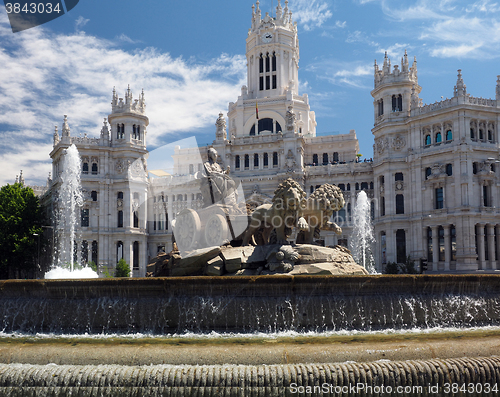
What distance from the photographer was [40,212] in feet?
223

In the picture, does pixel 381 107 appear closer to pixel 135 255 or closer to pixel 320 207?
pixel 135 255

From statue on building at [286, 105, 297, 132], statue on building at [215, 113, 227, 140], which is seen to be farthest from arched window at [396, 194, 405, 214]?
statue on building at [215, 113, 227, 140]

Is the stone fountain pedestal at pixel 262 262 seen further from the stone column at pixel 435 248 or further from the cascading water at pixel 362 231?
the cascading water at pixel 362 231

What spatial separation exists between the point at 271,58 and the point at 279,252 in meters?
81.3

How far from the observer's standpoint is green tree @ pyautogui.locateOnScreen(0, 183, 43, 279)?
197 ft

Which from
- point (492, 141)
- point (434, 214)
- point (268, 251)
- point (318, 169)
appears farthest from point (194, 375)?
point (318, 169)

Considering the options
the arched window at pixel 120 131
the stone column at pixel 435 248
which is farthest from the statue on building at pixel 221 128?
the stone column at pixel 435 248

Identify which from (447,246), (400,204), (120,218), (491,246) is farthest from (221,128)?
(491,246)

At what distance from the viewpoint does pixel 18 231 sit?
206 feet

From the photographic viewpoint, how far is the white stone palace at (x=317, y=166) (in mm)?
59312

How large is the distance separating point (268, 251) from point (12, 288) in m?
8.80

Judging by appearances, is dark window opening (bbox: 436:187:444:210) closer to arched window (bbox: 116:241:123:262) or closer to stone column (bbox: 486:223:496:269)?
stone column (bbox: 486:223:496:269)

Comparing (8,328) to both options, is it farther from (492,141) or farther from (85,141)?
(85,141)

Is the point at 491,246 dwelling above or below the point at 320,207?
below
